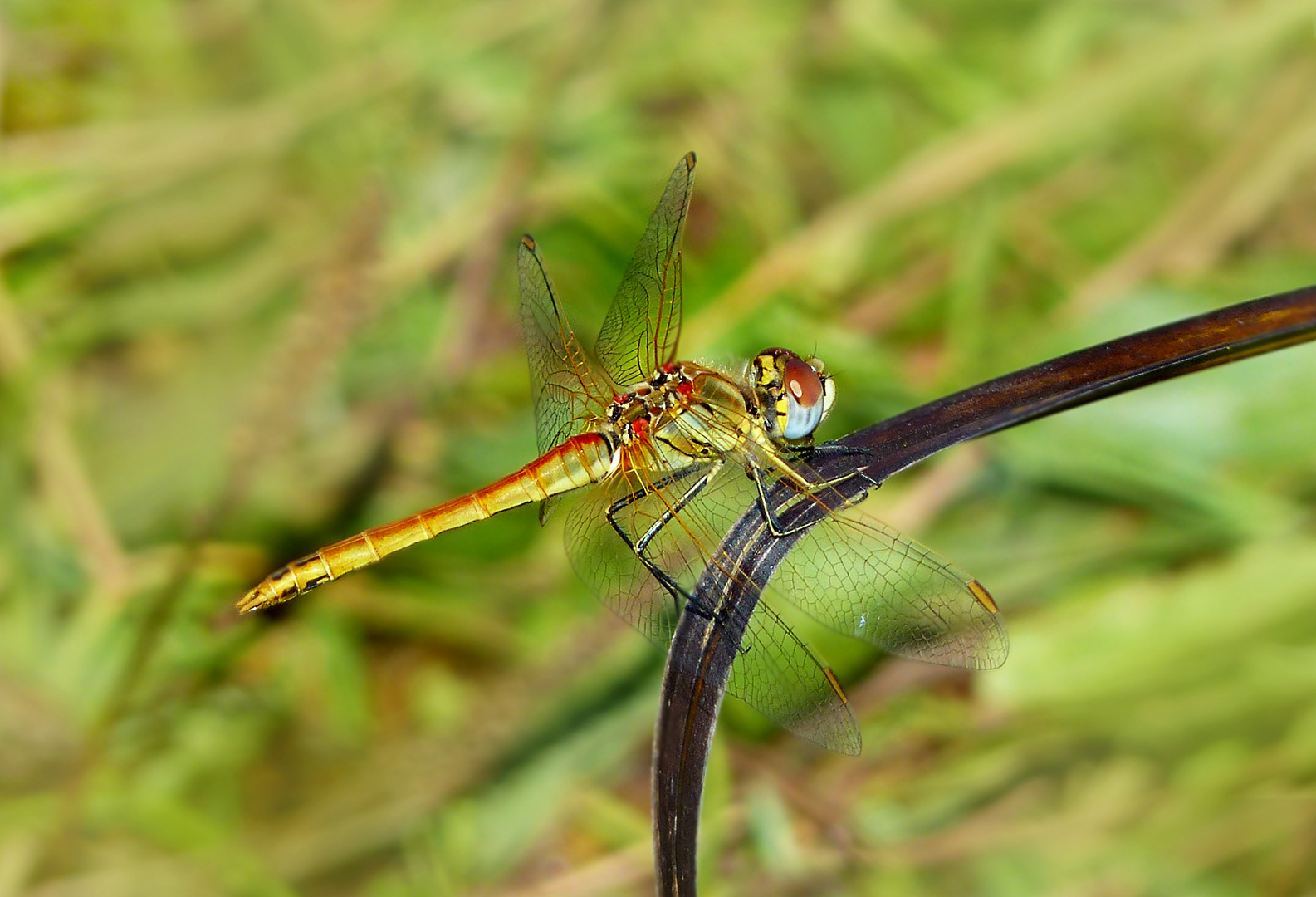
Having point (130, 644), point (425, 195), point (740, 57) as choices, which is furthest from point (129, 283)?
point (740, 57)

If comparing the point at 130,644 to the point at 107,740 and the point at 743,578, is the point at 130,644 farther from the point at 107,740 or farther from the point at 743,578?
the point at 743,578

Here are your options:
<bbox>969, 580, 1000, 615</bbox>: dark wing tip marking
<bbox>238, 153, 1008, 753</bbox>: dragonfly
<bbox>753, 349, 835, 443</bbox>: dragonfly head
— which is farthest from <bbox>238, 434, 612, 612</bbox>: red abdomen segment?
<bbox>969, 580, 1000, 615</bbox>: dark wing tip marking

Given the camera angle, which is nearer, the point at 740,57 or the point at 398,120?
the point at 398,120

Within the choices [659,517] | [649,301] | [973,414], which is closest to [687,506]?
[659,517]

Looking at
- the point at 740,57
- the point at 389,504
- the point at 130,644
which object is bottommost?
the point at 130,644

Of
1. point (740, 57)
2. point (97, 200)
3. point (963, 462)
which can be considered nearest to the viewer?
point (963, 462)

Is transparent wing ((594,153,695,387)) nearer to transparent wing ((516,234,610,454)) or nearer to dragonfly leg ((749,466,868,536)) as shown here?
transparent wing ((516,234,610,454))
